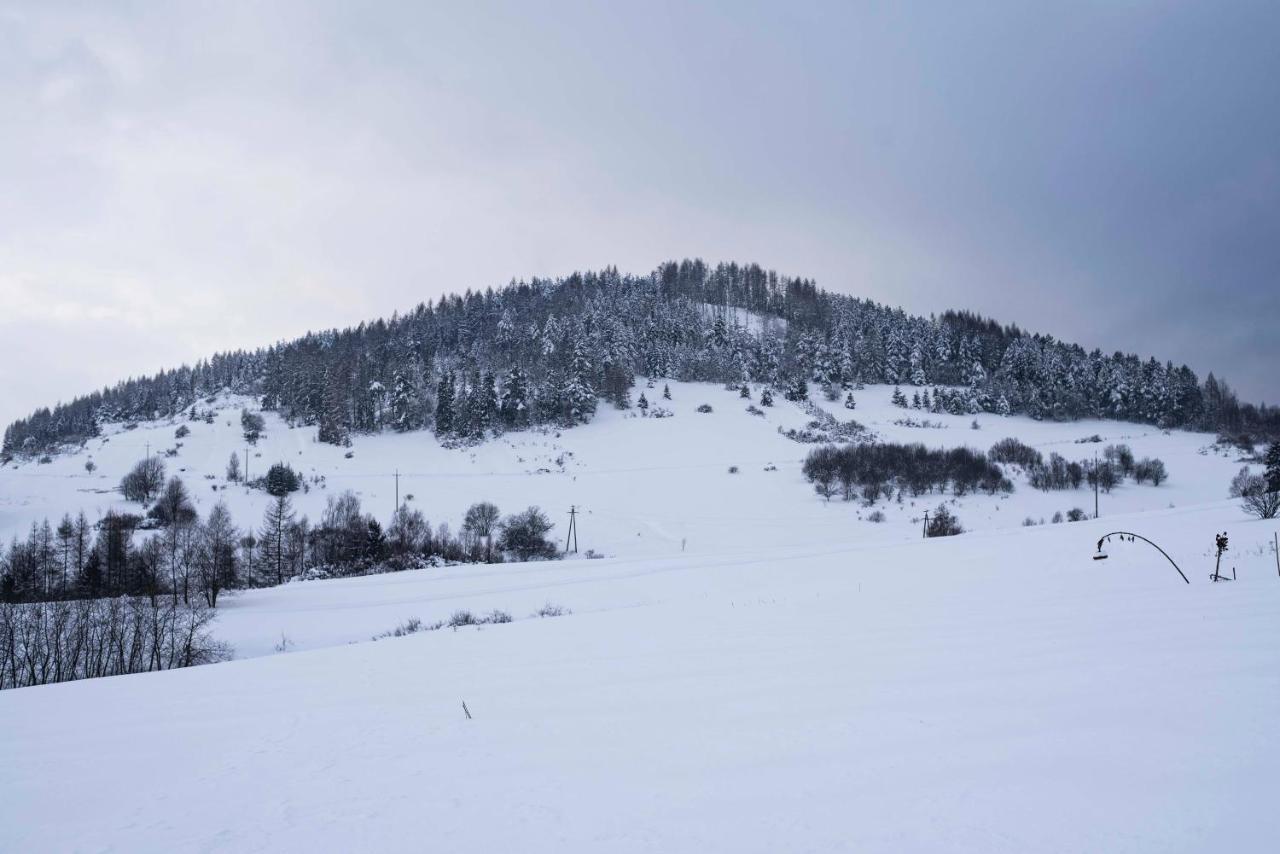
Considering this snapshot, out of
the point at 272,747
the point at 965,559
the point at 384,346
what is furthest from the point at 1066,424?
the point at 384,346

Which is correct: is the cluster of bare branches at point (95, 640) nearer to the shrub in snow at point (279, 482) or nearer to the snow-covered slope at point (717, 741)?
the snow-covered slope at point (717, 741)

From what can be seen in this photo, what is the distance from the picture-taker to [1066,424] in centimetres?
9219

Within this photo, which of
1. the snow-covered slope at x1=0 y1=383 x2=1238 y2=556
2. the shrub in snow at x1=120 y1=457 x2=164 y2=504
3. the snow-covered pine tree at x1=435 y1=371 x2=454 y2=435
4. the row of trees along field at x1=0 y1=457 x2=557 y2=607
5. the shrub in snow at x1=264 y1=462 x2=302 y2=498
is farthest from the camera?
the snow-covered pine tree at x1=435 y1=371 x2=454 y2=435

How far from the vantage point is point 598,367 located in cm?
10056

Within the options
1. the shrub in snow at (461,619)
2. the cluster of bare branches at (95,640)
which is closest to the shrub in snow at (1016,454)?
the shrub in snow at (461,619)

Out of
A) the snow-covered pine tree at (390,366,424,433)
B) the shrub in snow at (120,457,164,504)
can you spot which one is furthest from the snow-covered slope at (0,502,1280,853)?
the snow-covered pine tree at (390,366,424,433)

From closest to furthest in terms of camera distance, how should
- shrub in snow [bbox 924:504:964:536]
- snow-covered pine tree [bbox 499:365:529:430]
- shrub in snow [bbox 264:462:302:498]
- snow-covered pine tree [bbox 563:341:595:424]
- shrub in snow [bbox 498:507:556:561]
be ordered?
shrub in snow [bbox 924:504:964:536] → shrub in snow [bbox 498:507:556:561] → shrub in snow [bbox 264:462:302:498] → snow-covered pine tree [bbox 499:365:529:430] → snow-covered pine tree [bbox 563:341:595:424]

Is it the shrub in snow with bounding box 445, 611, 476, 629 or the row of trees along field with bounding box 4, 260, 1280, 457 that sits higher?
the row of trees along field with bounding box 4, 260, 1280, 457

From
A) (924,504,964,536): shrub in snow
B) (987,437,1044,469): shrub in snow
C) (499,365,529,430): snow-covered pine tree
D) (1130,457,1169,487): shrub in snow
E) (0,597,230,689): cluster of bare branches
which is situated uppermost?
(499,365,529,430): snow-covered pine tree

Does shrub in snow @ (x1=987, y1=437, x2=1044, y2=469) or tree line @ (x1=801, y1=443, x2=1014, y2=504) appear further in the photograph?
shrub in snow @ (x1=987, y1=437, x2=1044, y2=469)

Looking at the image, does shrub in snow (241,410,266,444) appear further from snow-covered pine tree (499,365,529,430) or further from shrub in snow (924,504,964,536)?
shrub in snow (924,504,964,536)

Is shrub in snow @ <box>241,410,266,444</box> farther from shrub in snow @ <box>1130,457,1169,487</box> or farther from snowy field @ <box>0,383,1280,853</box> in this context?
shrub in snow @ <box>1130,457,1169,487</box>

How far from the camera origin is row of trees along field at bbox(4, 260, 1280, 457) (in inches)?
3467

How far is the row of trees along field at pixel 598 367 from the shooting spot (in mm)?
88062
